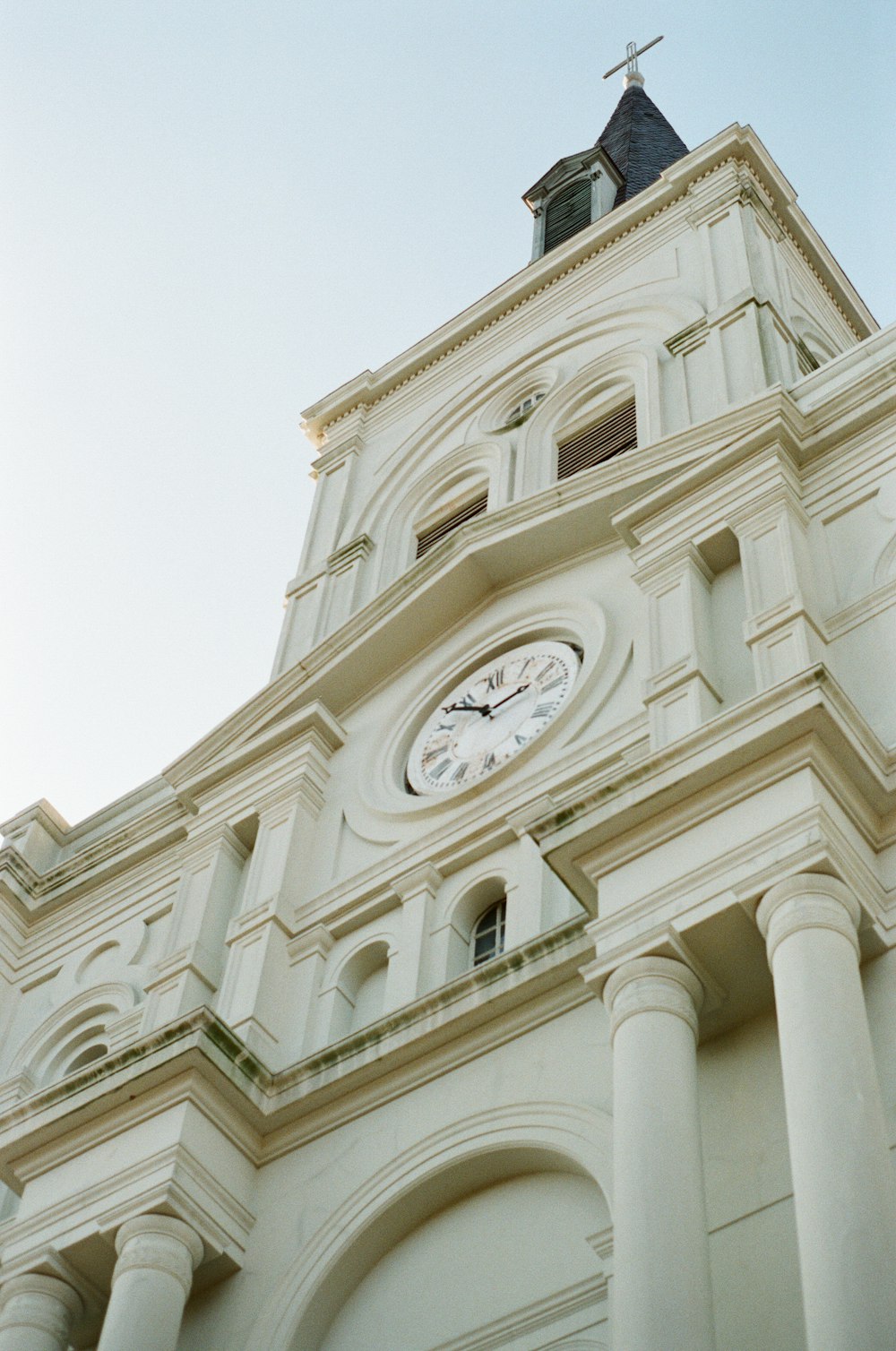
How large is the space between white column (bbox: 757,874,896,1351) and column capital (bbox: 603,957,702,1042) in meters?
0.77

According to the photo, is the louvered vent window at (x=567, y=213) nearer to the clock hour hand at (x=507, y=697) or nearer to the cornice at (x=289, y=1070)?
the clock hour hand at (x=507, y=697)

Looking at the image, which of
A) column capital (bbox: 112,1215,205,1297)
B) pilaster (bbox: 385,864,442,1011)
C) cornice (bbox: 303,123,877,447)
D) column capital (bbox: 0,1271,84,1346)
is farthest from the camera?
cornice (bbox: 303,123,877,447)

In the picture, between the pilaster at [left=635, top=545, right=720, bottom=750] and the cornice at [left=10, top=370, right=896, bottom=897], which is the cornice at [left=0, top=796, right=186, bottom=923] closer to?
the cornice at [left=10, top=370, right=896, bottom=897]

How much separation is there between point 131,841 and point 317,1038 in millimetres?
6281

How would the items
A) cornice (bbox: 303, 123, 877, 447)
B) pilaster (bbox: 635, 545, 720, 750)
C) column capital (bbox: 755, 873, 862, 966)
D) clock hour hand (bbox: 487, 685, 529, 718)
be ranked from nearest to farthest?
column capital (bbox: 755, 873, 862, 966) → pilaster (bbox: 635, 545, 720, 750) → clock hour hand (bbox: 487, 685, 529, 718) → cornice (bbox: 303, 123, 877, 447)

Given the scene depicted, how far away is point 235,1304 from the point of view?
17.7 m

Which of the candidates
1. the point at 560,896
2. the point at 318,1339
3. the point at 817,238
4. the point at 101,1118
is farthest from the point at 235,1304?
the point at 817,238

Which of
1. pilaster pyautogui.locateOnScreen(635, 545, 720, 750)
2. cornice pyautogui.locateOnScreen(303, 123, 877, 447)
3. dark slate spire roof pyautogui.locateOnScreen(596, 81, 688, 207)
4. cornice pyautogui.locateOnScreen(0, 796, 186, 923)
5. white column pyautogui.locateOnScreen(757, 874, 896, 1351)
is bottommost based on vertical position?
white column pyautogui.locateOnScreen(757, 874, 896, 1351)

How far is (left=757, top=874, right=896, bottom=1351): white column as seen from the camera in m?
12.1

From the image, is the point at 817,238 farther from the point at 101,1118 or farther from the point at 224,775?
the point at 101,1118

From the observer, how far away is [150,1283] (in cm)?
1709

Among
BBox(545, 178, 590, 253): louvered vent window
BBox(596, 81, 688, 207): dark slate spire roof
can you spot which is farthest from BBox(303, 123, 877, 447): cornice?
BBox(596, 81, 688, 207): dark slate spire roof

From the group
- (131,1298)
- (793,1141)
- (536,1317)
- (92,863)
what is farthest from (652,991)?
(92,863)

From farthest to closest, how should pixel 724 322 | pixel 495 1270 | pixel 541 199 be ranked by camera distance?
1. pixel 541 199
2. pixel 724 322
3. pixel 495 1270
